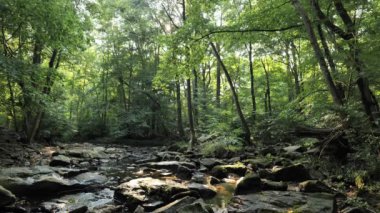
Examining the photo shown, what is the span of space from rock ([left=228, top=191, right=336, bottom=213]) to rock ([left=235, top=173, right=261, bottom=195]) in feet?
1.96

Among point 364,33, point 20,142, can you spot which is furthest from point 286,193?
point 20,142

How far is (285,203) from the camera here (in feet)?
18.3

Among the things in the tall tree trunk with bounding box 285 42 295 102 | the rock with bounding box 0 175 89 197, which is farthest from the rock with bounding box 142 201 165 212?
the tall tree trunk with bounding box 285 42 295 102

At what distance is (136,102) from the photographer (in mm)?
28641

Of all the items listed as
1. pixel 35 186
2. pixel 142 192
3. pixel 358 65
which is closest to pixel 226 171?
pixel 142 192

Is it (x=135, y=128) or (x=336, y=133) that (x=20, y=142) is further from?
(x=336, y=133)

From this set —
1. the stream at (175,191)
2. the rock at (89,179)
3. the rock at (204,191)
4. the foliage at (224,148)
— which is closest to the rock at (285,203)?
the stream at (175,191)

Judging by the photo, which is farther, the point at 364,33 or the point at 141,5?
the point at 141,5

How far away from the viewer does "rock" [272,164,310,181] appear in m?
7.59

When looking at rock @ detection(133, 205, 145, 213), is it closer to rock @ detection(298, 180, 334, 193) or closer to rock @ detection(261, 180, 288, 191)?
rock @ detection(261, 180, 288, 191)

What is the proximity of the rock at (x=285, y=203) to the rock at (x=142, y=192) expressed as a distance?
142cm

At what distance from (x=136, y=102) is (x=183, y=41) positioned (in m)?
19.8

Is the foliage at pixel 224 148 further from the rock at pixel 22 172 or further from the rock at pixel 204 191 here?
the rock at pixel 22 172

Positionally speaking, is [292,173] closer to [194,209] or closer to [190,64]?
[194,209]
